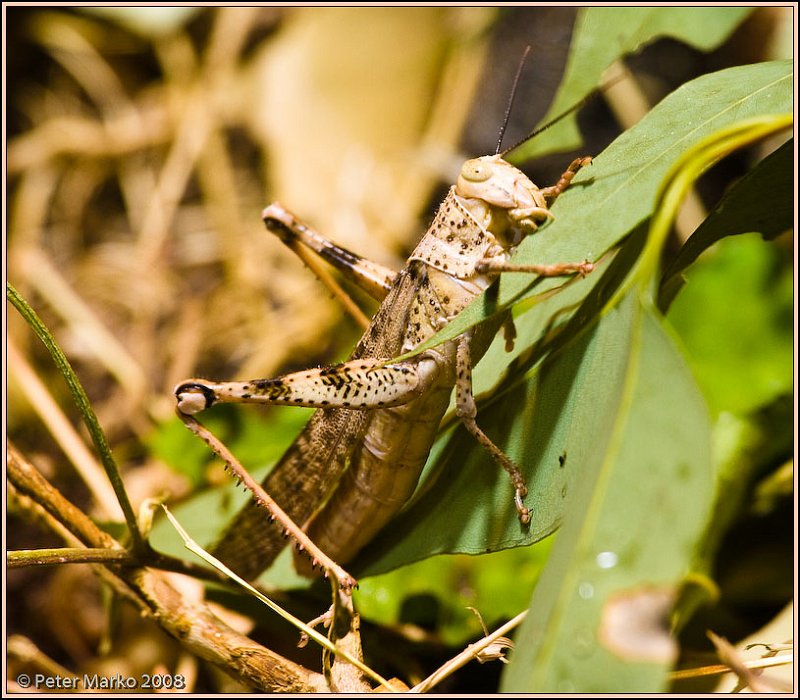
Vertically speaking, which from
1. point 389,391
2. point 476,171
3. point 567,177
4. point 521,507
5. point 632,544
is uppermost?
point 476,171

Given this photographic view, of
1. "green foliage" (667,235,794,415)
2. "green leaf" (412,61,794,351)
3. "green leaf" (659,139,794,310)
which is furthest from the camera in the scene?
"green foliage" (667,235,794,415)

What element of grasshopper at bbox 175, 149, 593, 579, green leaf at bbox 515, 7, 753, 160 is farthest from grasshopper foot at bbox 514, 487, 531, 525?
green leaf at bbox 515, 7, 753, 160

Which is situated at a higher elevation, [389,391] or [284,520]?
[389,391]

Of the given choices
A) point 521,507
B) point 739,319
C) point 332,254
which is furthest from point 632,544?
point 739,319

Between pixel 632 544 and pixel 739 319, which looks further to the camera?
pixel 739 319

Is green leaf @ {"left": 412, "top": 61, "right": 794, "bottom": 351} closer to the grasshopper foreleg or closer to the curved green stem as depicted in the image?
the grasshopper foreleg

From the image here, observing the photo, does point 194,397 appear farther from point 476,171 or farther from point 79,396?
point 476,171
